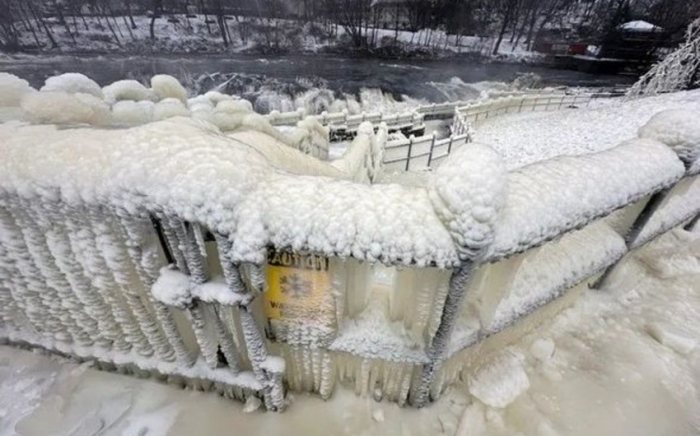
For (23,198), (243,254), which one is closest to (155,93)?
(23,198)

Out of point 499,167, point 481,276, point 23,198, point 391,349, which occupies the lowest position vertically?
point 391,349

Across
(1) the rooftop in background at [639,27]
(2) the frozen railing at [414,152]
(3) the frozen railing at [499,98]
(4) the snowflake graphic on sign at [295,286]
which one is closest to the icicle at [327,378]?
(4) the snowflake graphic on sign at [295,286]

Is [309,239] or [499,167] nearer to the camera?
[499,167]

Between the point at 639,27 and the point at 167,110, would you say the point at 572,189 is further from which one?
the point at 639,27

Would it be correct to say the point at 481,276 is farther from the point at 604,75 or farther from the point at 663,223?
the point at 604,75

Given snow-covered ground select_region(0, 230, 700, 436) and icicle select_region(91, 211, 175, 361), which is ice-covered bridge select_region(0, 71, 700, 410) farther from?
snow-covered ground select_region(0, 230, 700, 436)
